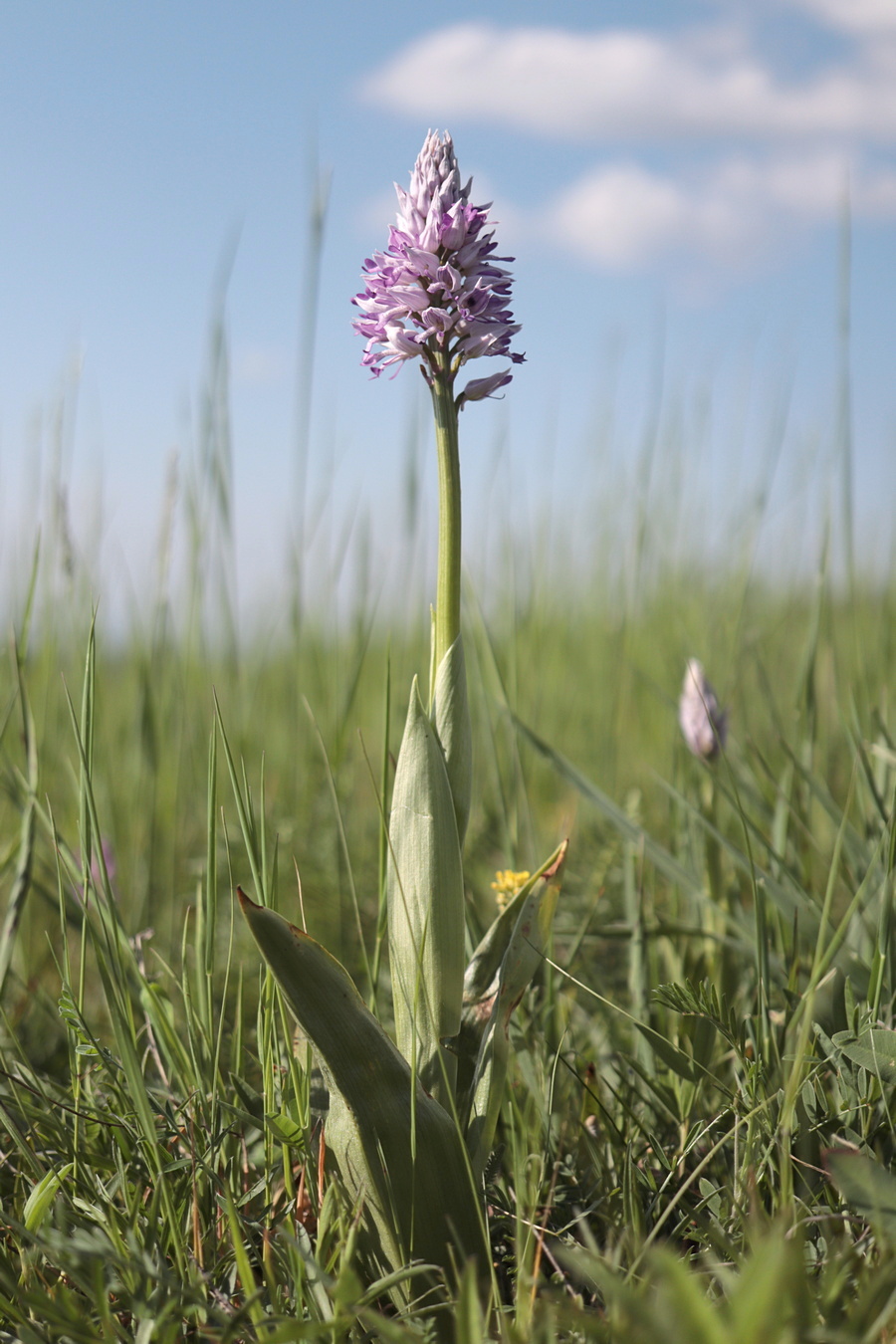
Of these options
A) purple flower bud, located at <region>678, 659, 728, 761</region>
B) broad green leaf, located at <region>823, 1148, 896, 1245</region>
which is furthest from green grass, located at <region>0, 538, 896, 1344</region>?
purple flower bud, located at <region>678, 659, 728, 761</region>

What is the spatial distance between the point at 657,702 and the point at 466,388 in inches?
75.9

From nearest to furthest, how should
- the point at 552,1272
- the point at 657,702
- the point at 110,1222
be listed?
1. the point at 110,1222
2. the point at 552,1272
3. the point at 657,702

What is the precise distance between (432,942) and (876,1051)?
46 cm

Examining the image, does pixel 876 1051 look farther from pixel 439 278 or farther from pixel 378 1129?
pixel 439 278

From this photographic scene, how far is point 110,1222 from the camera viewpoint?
84 cm

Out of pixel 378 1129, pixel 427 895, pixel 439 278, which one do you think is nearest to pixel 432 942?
pixel 427 895

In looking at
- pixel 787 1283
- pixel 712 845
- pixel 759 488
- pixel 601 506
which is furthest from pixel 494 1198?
pixel 601 506

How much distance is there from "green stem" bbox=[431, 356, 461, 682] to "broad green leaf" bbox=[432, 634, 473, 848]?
0.05 feet

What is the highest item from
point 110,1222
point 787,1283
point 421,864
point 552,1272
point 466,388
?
point 466,388

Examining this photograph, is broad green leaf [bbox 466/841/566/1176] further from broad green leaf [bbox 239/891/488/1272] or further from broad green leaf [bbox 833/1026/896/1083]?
broad green leaf [bbox 833/1026/896/1083]

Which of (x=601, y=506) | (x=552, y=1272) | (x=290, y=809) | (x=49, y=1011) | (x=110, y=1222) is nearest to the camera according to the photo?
(x=110, y=1222)

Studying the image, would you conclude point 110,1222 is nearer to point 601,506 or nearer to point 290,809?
point 290,809

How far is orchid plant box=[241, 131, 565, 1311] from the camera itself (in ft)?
2.94

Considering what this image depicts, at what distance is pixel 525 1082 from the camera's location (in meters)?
1.22
